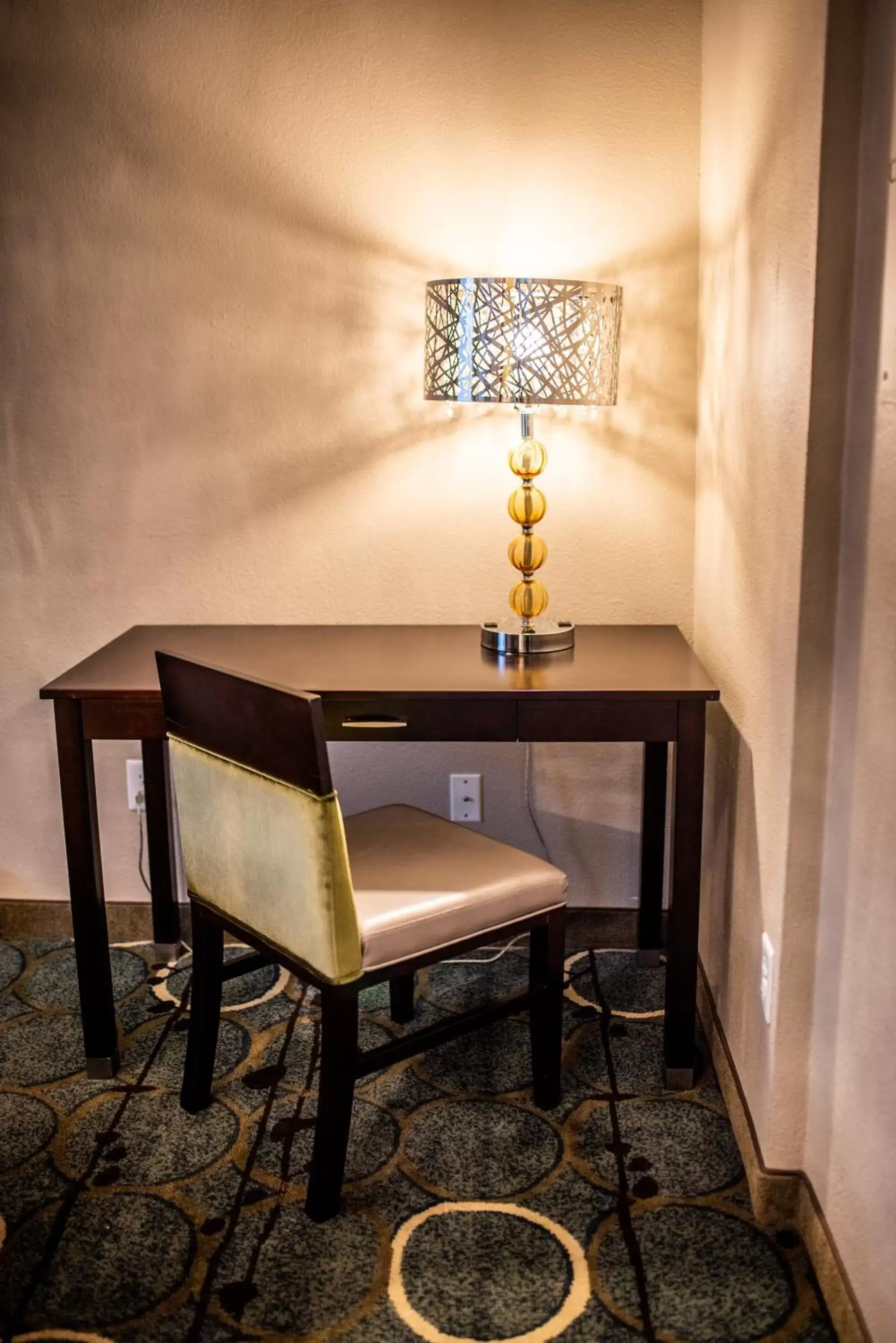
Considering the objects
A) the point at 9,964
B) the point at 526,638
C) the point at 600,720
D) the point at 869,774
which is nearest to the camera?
the point at 869,774

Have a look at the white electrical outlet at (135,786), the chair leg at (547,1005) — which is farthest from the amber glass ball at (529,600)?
the white electrical outlet at (135,786)

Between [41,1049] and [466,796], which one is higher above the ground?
[466,796]

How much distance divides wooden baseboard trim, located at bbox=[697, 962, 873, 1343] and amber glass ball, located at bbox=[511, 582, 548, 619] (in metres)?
0.82

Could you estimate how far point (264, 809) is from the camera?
1764 millimetres

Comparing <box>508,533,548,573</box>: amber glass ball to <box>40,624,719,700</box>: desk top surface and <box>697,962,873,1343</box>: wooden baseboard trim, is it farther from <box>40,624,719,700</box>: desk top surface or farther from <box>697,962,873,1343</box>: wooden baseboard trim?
<box>697,962,873,1343</box>: wooden baseboard trim

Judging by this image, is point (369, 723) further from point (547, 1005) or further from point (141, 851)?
point (141, 851)

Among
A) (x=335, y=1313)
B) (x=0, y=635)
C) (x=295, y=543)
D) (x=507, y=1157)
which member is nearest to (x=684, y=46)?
(x=295, y=543)

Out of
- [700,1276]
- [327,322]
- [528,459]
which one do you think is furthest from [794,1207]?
[327,322]

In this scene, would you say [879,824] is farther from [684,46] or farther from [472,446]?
[684,46]

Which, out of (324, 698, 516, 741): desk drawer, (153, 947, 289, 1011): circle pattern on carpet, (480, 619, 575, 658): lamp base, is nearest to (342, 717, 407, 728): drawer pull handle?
(324, 698, 516, 741): desk drawer

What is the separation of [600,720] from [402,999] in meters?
0.72

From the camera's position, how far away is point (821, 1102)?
168 cm

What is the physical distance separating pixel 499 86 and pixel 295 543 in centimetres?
98

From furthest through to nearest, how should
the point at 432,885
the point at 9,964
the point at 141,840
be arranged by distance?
1. the point at 141,840
2. the point at 9,964
3. the point at 432,885
